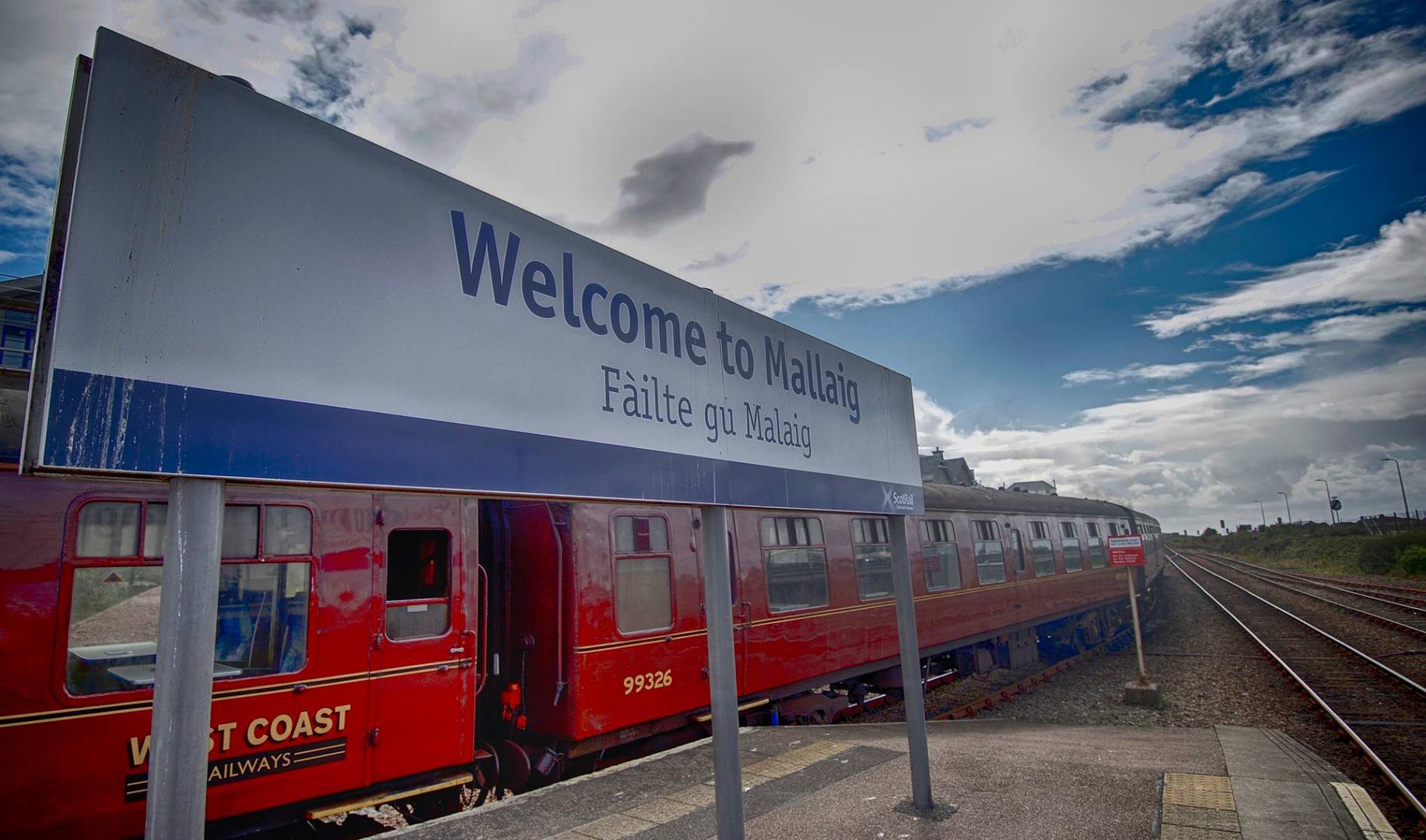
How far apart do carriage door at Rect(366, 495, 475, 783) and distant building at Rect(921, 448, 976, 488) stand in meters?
13.6

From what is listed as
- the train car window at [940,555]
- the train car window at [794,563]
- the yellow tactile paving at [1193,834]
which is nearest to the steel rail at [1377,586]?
the train car window at [940,555]

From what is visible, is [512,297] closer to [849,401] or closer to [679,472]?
[679,472]

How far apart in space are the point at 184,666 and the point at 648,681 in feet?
17.6

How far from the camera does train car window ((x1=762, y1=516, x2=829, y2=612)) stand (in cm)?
805

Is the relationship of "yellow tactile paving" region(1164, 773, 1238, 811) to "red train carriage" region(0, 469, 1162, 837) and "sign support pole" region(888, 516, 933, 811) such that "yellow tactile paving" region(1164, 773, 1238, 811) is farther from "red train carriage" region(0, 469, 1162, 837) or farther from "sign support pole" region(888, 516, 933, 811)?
"red train carriage" region(0, 469, 1162, 837)

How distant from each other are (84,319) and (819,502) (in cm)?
323

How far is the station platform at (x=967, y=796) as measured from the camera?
487cm

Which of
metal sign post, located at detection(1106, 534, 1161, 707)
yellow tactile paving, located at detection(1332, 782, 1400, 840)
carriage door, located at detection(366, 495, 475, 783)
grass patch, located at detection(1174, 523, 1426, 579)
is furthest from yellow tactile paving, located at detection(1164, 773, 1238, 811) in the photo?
grass patch, located at detection(1174, 523, 1426, 579)

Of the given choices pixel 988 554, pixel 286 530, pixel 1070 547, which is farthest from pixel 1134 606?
pixel 286 530

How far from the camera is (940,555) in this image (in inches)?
439

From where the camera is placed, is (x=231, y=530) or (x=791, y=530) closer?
(x=231, y=530)

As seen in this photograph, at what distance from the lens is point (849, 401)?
15.0ft

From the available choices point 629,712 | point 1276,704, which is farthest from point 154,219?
point 1276,704

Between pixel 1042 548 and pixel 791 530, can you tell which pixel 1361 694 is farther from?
pixel 791 530
